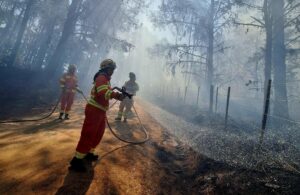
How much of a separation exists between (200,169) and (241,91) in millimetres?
58161

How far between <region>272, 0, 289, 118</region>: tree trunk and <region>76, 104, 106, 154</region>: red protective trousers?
15873 millimetres

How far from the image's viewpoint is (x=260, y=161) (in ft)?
20.7

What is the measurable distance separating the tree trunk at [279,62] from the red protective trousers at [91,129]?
15.9 m

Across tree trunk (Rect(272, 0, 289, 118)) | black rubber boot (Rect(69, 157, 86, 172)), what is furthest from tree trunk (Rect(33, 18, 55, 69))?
black rubber boot (Rect(69, 157, 86, 172))

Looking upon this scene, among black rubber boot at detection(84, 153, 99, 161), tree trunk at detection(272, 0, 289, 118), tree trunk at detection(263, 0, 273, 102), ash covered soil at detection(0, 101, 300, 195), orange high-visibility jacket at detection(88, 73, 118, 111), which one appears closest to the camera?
ash covered soil at detection(0, 101, 300, 195)

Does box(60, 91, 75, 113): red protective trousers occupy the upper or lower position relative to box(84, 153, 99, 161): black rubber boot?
upper

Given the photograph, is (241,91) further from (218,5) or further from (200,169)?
(200,169)

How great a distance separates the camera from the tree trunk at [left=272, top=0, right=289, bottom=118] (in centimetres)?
1872

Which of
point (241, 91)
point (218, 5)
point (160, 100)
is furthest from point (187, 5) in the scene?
point (241, 91)

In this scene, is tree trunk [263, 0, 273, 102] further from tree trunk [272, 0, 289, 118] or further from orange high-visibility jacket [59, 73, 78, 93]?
orange high-visibility jacket [59, 73, 78, 93]

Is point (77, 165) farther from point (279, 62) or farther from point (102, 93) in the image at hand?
point (279, 62)

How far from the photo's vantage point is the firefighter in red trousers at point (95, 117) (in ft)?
17.2

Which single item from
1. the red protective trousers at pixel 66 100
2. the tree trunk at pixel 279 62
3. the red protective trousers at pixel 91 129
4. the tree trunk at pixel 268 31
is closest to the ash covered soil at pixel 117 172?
the red protective trousers at pixel 91 129

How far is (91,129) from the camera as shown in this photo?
17.7ft
